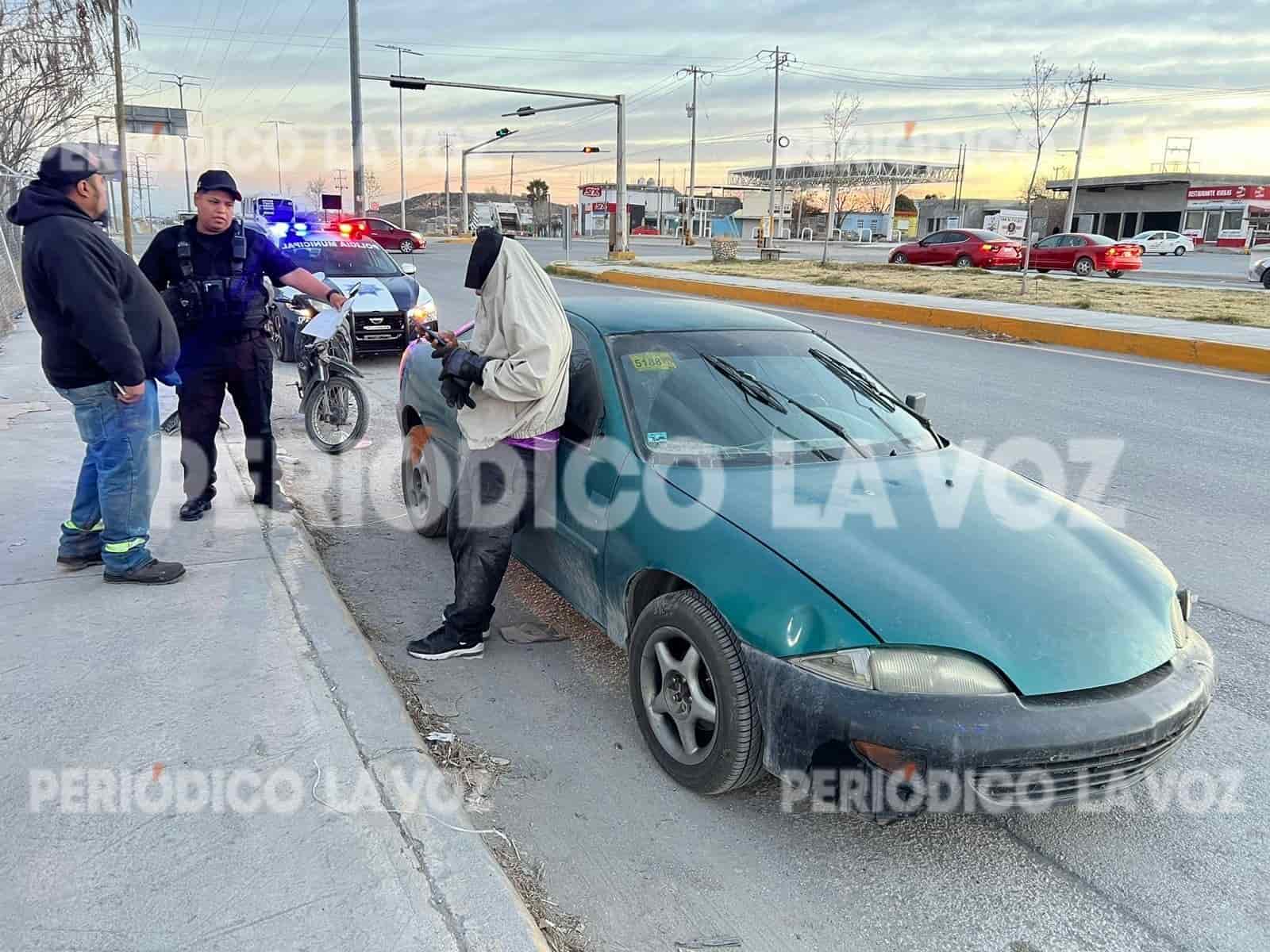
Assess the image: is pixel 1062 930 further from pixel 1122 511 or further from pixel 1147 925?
pixel 1122 511

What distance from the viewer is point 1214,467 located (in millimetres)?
6691

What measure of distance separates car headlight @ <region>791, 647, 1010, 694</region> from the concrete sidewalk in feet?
3.31

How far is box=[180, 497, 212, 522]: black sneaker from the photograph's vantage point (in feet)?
16.7

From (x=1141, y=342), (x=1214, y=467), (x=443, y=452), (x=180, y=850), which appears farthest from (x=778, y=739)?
(x=1141, y=342)

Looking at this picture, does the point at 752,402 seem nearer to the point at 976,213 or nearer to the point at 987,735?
the point at 987,735

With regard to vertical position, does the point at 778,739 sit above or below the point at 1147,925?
above

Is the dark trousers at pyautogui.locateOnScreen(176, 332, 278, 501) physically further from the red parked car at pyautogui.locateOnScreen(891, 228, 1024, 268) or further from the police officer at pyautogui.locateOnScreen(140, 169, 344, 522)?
the red parked car at pyautogui.locateOnScreen(891, 228, 1024, 268)

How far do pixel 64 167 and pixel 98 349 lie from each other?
729 millimetres

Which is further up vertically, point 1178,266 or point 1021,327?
point 1178,266

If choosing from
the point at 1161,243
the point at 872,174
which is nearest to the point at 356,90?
the point at 1161,243

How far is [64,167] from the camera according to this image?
3727 mm

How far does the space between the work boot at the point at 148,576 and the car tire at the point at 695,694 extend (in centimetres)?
231

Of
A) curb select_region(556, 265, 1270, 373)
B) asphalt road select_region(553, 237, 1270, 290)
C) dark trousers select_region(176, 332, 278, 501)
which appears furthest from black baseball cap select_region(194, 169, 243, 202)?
asphalt road select_region(553, 237, 1270, 290)

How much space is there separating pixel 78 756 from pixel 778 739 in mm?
2063
